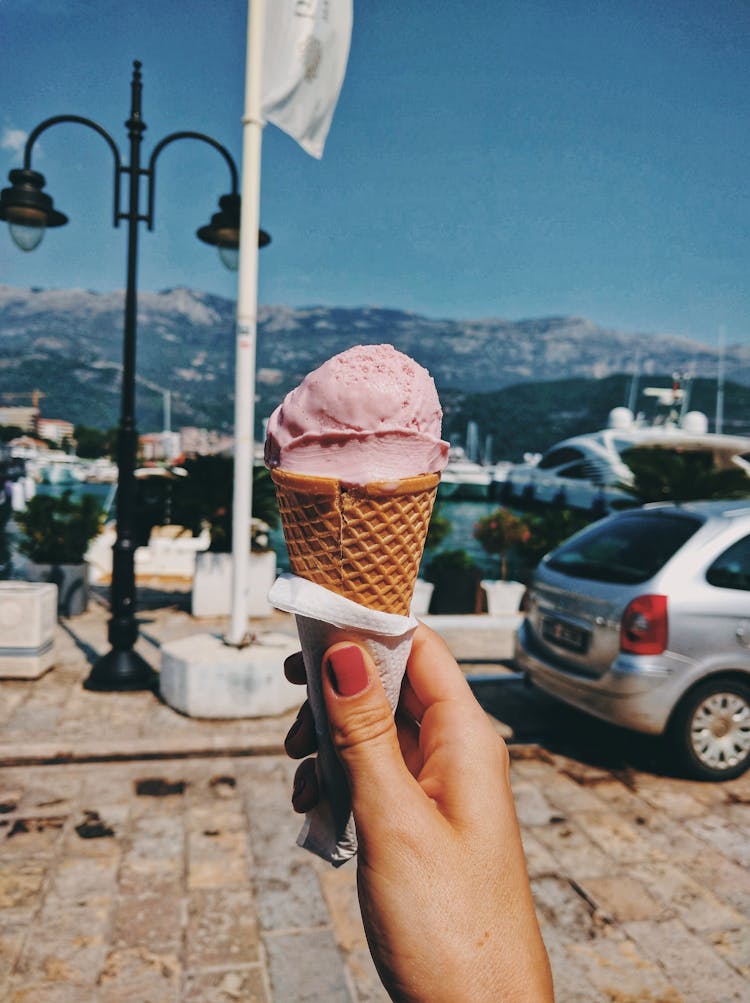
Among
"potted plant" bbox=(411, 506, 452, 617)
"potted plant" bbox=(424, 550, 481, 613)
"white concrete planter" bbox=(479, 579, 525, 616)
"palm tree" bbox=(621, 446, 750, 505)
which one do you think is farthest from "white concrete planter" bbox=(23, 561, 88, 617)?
"palm tree" bbox=(621, 446, 750, 505)

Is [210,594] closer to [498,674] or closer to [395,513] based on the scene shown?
[498,674]

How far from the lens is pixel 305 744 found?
161 centimetres

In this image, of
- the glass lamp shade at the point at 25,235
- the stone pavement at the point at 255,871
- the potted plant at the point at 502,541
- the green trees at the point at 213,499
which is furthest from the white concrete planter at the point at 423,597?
the glass lamp shade at the point at 25,235

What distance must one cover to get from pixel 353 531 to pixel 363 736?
43 cm

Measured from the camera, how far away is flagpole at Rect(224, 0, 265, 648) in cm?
568

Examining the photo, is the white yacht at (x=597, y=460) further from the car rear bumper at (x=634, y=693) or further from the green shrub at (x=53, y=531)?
the car rear bumper at (x=634, y=693)

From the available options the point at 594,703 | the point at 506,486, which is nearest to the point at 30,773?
the point at 594,703

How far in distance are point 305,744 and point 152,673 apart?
18.5 feet

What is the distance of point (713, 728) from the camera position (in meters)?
5.05

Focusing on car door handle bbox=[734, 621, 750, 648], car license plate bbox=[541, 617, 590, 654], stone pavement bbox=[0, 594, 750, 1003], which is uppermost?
car door handle bbox=[734, 621, 750, 648]

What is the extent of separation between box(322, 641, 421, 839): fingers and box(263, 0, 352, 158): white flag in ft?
18.6

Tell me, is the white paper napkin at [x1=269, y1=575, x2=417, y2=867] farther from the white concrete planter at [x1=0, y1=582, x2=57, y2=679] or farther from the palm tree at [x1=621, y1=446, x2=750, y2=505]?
the palm tree at [x1=621, y1=446, x2=750, y2=505]

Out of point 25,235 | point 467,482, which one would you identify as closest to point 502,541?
point 25,235

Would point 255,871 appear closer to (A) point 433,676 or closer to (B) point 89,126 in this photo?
(A) point 433,676
